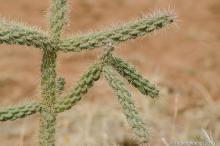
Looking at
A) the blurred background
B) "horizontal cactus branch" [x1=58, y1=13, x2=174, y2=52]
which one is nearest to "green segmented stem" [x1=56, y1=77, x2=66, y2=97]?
"horizontal cactus branch" [x1=58, y1=13, x2=174, y2=52]

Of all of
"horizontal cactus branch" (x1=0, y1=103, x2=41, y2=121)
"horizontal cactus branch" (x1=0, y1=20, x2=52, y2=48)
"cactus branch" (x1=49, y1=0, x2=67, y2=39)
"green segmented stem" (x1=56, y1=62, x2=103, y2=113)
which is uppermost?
"cactus branch" (x1=49, y1=0, x2=67, y2=39)

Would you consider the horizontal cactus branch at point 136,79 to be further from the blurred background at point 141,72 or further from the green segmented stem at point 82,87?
the blurred background at point 141,72

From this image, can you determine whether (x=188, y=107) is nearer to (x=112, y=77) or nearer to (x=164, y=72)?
(x=164, y=72)

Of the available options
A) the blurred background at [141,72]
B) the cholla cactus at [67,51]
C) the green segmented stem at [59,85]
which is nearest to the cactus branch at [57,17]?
the cholla cactus at [67,51]

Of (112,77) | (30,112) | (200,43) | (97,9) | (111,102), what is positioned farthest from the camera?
(97,9)

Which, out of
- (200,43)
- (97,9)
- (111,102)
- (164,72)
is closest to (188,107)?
(111,102)

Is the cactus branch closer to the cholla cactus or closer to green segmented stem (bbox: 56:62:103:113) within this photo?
the cholla cactus

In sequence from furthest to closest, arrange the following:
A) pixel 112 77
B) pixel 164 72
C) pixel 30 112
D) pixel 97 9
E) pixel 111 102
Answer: pixel 97 9, pixel 164 72, pixel 111 102, pixel 30 112, pixel 112 77
